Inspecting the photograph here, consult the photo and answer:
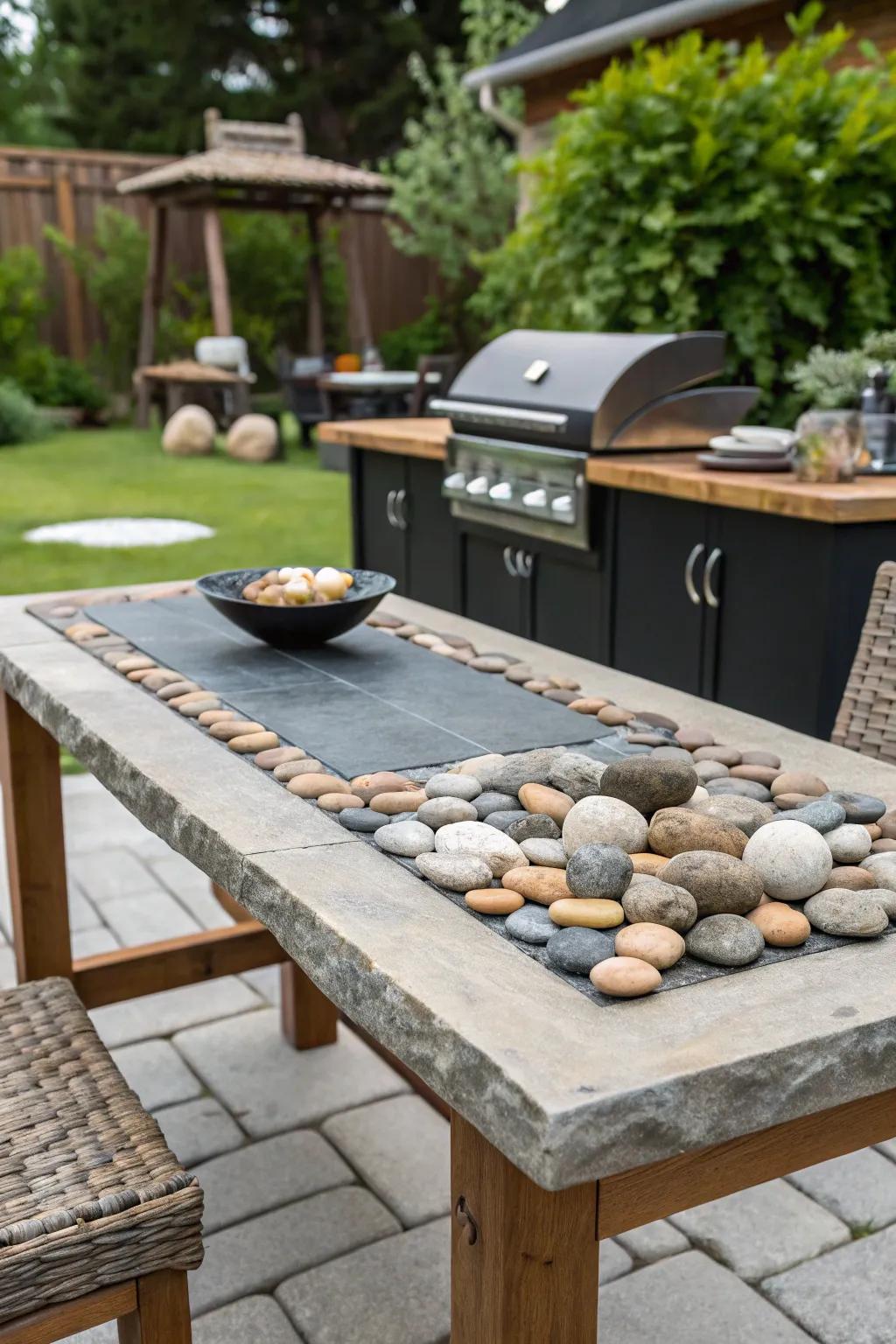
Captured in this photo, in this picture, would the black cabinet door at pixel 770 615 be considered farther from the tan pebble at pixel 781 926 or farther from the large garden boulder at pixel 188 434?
the large garden boulder at pixel 188 434

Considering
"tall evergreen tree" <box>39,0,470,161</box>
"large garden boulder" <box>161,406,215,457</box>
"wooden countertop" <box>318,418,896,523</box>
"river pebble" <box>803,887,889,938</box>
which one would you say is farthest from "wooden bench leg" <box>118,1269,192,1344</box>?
"tall evergreen tree" <box>39,0,470,161</box>

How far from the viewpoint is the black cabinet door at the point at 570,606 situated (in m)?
3.73

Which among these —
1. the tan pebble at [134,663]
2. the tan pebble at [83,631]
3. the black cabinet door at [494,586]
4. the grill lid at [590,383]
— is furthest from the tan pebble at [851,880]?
the black cabinet door at [494,586]

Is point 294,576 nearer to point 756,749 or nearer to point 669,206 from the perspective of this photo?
point 756,749

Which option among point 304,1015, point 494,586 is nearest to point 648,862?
point 304,1015

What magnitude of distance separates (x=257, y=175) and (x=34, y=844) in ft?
32.1

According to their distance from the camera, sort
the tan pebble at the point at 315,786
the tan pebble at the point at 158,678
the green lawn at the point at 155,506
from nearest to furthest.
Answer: the tan pebble at the point at 315,786
the tan pebble at the point at 158,678
the green lawn at the point at 155,506

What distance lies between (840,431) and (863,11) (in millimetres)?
4119

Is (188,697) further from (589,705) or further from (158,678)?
(589,705)

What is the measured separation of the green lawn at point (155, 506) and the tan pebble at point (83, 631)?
12.2ft

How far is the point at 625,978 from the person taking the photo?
0.96 m

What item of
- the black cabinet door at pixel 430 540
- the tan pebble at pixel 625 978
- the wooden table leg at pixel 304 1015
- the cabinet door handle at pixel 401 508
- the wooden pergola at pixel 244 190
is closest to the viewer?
the tan pebble at pixel 625 978

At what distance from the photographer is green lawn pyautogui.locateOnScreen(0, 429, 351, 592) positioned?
6258mm

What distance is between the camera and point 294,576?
199 centimetres
